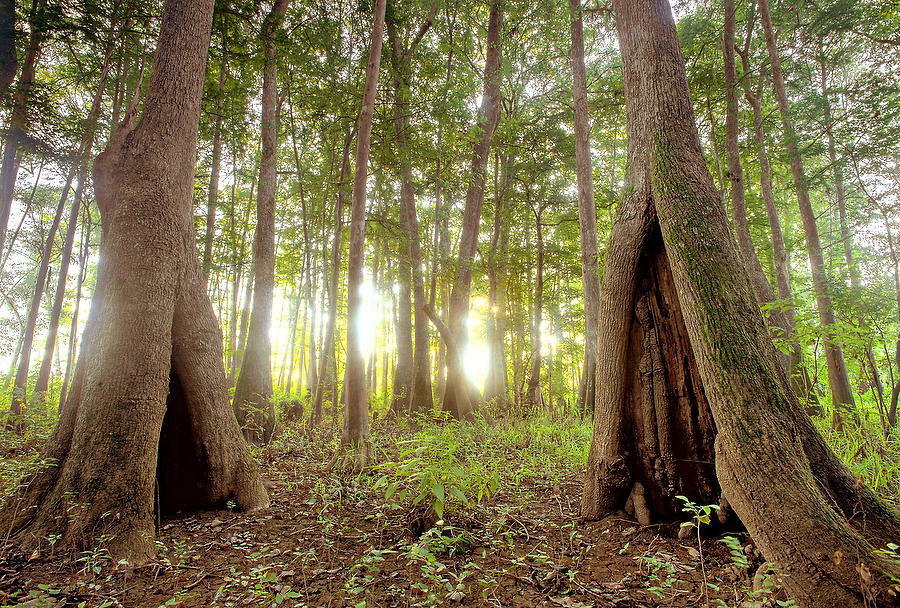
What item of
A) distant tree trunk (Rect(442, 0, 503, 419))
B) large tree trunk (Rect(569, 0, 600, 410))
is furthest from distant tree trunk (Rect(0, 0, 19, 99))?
large tree trunk (Rect(569, 0, 600, 410))

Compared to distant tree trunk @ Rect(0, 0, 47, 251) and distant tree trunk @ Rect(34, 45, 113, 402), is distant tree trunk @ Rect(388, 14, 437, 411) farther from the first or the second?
distant tree trunk @ Rect(0, 0, 47, 251)

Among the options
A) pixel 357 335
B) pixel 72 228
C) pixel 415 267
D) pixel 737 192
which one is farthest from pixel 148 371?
pixel 737 192

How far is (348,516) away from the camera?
396 cm

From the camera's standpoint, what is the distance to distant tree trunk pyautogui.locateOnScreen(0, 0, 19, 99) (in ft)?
21.1

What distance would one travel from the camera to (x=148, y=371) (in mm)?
3529

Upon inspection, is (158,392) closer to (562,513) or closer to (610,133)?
→ (562,513)

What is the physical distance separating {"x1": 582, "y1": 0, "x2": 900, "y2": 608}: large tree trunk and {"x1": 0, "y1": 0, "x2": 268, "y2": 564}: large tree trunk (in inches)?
153

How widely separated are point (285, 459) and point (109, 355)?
349cm

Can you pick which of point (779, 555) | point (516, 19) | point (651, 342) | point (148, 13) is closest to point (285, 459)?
point (651, 342)

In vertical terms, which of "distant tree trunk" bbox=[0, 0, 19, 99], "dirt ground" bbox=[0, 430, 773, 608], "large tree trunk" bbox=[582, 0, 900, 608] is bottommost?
"dirt ground" bbox=[0, 430, 773, 608]

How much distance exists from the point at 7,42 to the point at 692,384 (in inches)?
438

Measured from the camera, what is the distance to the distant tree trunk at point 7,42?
644cm

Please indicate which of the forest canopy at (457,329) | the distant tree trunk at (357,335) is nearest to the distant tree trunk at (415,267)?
the forest canopy at (457,329)

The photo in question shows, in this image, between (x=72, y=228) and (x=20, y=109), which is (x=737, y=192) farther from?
(x=72, y=228)
